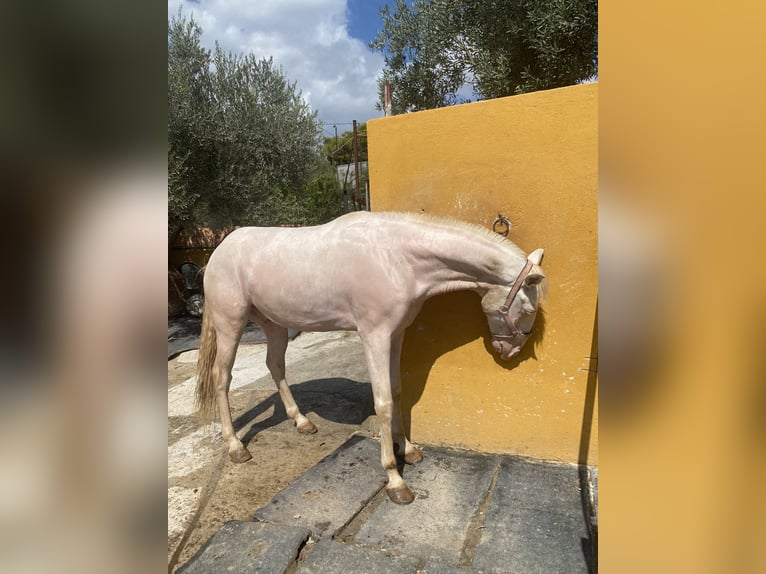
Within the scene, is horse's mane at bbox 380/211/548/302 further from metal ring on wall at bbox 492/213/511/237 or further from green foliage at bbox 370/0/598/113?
green foliage at bbox 370/0/598/113

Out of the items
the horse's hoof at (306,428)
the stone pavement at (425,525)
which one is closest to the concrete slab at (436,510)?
the stone pavement at (425,525)

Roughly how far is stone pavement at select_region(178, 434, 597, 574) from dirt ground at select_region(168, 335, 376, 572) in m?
0.23

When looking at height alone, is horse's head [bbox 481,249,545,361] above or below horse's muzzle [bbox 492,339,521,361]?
above

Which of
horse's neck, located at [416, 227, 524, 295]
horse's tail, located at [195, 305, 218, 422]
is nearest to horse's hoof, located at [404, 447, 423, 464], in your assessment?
horse's neck, located at [416, 227, 524, 295]

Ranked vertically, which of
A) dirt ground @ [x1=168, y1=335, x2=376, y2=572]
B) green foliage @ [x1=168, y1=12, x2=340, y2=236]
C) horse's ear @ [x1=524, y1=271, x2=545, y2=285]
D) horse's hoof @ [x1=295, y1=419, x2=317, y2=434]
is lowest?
dirt ground @ [x1=168, y1=335, x2=376, y2=572]

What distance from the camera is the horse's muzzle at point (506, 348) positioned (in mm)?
2941

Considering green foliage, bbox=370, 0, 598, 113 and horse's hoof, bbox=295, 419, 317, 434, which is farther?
green foliage, bbox=370, 0, 598, 113

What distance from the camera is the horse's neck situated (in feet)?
8.98

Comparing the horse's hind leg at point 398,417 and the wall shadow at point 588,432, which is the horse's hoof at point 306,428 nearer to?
the horse's hind leg at point 398,417

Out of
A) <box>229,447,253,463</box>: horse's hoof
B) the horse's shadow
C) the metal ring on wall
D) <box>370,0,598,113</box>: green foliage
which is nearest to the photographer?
the metal ring on wall

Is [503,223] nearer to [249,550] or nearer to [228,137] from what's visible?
[249,550]

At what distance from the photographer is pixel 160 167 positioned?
58cm

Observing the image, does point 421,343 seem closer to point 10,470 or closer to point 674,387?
point 674,387

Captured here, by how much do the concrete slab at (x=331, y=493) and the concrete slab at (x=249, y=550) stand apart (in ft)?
0.45
